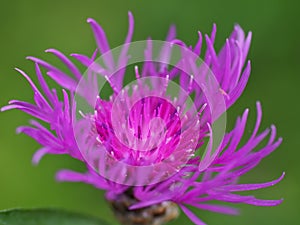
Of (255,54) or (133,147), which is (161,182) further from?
(255,54)

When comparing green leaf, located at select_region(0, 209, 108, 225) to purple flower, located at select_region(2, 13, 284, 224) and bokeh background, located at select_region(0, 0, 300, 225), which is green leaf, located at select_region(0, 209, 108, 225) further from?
bokeh background, located at select_region(0, 0, 300, 225)

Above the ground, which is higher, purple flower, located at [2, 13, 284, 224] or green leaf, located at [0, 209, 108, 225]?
purple flower, located at [2, 13, 284, 224]

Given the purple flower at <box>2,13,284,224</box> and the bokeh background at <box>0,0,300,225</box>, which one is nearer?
the purple flower at <box>2,13,284,224</box>

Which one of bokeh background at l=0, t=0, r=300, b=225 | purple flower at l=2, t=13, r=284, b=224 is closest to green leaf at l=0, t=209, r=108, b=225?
purple flower at l=2, t=13, r=284, b=224

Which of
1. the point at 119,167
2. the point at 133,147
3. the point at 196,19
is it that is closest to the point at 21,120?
the point at 196,19

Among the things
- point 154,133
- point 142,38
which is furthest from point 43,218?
point 142,38

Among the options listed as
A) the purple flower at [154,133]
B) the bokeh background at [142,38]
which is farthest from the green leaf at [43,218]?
the bokeh background at [142,38]
